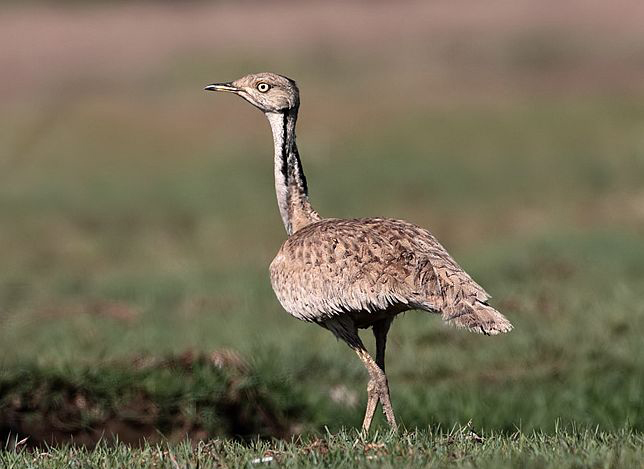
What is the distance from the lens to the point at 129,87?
28156 millimetres

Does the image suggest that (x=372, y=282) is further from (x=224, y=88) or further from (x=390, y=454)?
(x=224, y=88)

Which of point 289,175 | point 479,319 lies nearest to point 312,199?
point 289,175

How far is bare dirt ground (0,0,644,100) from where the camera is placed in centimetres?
2862

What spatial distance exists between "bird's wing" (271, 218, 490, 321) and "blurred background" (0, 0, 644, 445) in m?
1.56

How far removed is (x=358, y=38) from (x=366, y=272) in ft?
85.1

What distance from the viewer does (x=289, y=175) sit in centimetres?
634

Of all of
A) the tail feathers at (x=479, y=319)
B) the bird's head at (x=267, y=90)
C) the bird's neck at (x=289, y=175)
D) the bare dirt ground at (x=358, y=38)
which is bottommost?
the tail feathers at (x=479, y=319)

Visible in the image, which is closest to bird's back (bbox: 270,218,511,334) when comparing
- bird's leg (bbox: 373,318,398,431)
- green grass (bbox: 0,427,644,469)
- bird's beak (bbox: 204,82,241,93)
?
bird's leg (bbox: 373,318,398,431)

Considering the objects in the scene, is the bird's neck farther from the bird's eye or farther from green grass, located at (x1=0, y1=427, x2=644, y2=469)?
green grass, located at (x1=0, y1=427, x2=644, y2=469)

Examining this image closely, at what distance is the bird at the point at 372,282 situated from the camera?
519cm

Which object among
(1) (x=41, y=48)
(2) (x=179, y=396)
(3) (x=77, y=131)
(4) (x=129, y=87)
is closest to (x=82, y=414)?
(2) (x=179, y=396)

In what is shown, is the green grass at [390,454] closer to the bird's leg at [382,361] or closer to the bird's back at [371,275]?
the bird's back at [371,275]

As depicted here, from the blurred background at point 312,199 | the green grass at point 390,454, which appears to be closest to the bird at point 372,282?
the green grass at point 390,454

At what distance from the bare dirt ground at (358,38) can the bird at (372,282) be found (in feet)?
71.7
